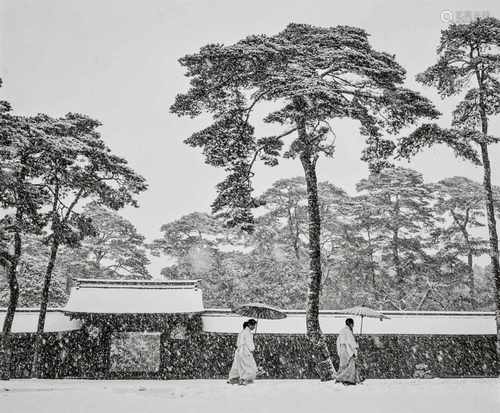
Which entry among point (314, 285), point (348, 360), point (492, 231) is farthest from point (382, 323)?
point (348, 360)

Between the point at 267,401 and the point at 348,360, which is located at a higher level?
the point at 348,360

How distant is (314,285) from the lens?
12992mm

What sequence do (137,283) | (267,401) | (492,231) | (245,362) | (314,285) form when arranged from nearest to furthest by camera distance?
(267,401) < (245,362) < (314,285) < (492,231) < (137,283)

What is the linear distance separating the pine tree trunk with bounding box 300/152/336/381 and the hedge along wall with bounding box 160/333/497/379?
466 centimetres

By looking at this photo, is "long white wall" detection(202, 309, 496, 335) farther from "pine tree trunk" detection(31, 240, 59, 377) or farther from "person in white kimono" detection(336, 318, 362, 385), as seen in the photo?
"person in white kimono" detection(336, 318, 362, 385)

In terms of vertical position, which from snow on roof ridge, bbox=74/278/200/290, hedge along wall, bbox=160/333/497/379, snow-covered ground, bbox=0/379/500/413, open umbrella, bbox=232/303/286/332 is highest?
snow on roof ridge, bbox=74/278/200/290

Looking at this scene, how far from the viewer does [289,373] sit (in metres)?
17.5

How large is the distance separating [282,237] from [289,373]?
477 inches

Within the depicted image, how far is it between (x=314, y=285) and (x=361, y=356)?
22.0ft

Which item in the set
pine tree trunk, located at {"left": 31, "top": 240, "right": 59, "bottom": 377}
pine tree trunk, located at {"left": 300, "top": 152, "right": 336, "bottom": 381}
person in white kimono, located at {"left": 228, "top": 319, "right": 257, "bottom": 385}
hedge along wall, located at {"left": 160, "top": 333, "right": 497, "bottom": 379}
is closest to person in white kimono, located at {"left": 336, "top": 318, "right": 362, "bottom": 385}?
pine tree trunk, located at {"left": 300, "top": 152, "right": 336, "bottom": 381}

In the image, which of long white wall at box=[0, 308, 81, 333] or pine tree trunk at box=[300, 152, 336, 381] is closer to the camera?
pine tree trunk at box=[300, 152, 336, 381]

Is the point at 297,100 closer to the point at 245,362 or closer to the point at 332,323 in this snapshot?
the point at 245,362

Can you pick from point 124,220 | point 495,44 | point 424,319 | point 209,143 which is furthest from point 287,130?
point 124,220

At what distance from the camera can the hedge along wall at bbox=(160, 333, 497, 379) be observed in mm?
17562
